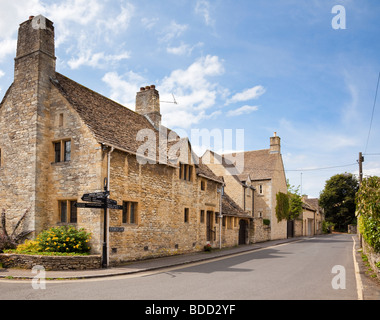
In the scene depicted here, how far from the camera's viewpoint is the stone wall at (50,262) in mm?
13562

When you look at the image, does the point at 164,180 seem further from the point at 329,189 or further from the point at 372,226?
the point at 329,189

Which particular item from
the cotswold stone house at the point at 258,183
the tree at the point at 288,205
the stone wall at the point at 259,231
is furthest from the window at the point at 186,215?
the tree at the point at 288,205

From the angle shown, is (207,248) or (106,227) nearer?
(106,227)

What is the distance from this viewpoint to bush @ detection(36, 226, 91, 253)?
1463 cm

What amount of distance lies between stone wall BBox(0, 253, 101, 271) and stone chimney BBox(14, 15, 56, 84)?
8.66 m

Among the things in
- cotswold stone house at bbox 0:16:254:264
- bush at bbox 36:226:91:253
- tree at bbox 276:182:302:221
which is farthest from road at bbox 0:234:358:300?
tree at bbox 276:182:302:221

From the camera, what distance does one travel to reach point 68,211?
16516mm

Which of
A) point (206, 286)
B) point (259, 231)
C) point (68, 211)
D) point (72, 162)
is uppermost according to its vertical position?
point (72, 162)

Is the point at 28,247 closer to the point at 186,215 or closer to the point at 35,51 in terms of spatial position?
the point at 35,51

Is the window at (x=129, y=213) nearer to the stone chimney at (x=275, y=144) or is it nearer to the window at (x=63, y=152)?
the window at (x=63, y=152)

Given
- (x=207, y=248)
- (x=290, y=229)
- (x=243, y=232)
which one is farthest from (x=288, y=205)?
(x=207, y=248)

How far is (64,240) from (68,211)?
2106mm

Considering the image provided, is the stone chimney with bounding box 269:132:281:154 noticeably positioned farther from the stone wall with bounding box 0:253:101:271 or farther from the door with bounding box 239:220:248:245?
the stone wall with bounding box 0:253:101:271

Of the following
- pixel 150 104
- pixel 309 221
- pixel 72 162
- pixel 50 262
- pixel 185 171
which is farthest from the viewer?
pixel 309 221
